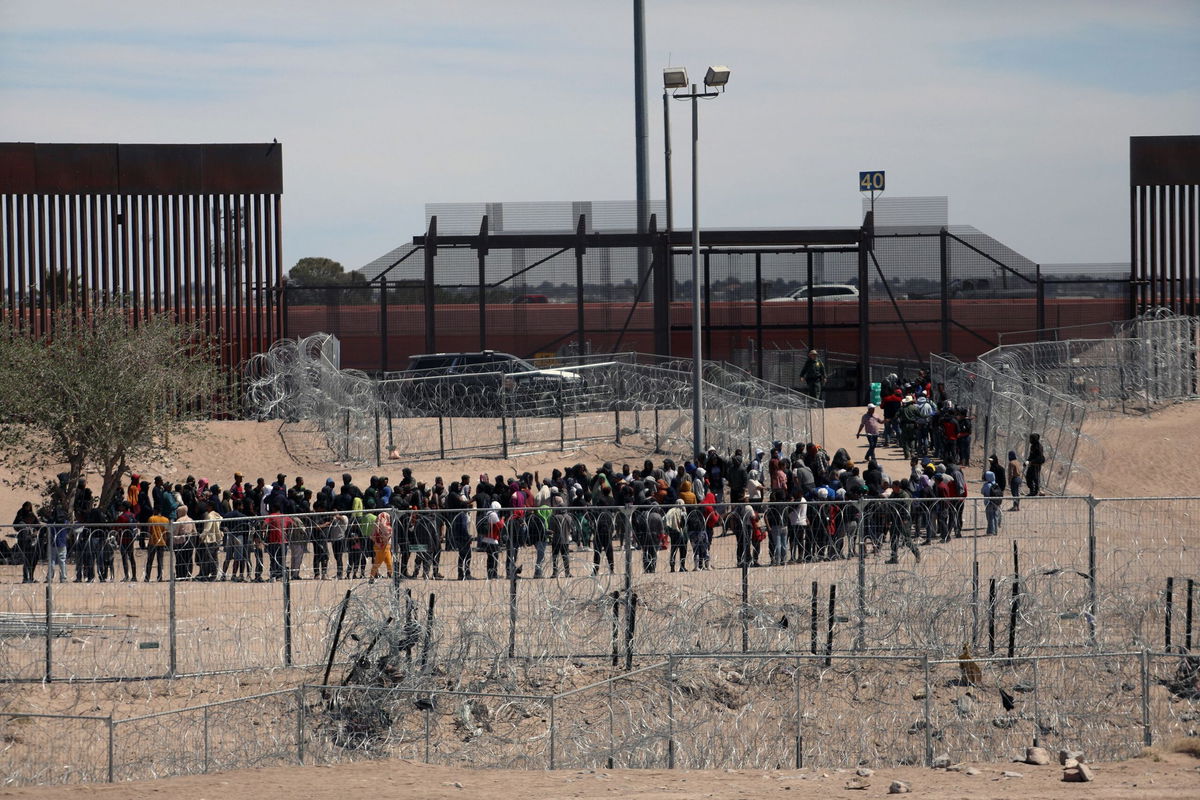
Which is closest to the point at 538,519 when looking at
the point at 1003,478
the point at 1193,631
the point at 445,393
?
the point at 1193,631

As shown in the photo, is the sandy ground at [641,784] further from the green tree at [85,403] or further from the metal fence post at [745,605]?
the green tree at [85,403]

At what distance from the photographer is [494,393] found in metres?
24.1

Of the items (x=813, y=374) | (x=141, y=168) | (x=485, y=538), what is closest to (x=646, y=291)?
(x=813, y=374)

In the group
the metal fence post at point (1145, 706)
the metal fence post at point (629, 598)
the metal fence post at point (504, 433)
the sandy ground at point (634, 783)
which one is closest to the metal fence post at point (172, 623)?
the sandy ground at point (634, 783)

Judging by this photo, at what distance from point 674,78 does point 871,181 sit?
565 inches

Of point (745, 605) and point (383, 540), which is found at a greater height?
point (383, 540)

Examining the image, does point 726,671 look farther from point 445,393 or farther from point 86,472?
point 86,472

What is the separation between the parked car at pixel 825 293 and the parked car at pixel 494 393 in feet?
32.1

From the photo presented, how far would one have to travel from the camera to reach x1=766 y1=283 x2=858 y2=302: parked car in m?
33.6

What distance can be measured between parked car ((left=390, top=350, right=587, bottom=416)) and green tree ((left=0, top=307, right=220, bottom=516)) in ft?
13.3

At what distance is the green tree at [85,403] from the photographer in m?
22.5

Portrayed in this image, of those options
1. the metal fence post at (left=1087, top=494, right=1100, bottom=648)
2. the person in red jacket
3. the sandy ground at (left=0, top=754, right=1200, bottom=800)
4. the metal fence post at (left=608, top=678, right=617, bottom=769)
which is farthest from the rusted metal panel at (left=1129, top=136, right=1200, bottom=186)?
the metal fence post at (left=608, top=678, right=617, bottom=769)

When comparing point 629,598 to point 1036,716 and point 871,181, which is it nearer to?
point 1036,716

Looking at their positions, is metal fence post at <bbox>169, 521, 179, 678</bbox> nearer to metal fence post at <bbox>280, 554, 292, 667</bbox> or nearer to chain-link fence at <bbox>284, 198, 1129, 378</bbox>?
metal fence post at <bbox>280, 554, 292, 667</bbox>
